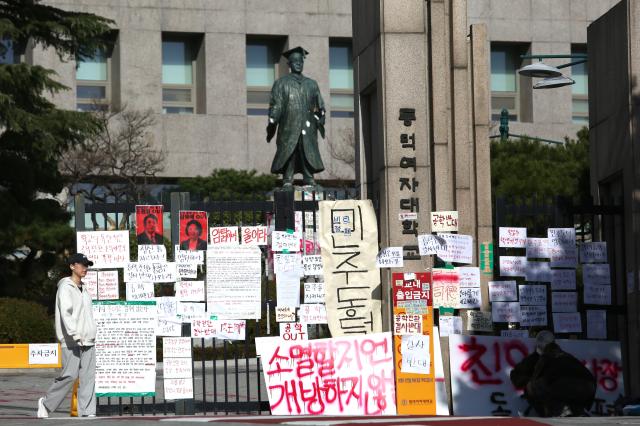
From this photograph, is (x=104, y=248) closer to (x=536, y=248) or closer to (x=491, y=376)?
(x=491, y=376)

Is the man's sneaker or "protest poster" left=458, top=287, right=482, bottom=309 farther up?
"protest poster" left=458, top=287, right=482, bottom=309

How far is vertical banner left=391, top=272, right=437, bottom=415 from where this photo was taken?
15.9 m

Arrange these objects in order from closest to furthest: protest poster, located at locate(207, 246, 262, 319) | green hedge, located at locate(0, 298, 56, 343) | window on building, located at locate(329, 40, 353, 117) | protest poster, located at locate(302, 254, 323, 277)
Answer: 1. protest poster, located at locate(207, 246, 262, 319)
2. protest poster, located at locate(302, 254, 323, 277)
3. green hedge, located at locate(0, 298, 56, 343)
4. window on building, located at locate(329, 40, 353, 117)

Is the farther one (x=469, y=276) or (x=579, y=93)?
(x=579, y=93)

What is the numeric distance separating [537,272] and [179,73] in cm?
3912

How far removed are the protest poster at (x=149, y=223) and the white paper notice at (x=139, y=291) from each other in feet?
1.45

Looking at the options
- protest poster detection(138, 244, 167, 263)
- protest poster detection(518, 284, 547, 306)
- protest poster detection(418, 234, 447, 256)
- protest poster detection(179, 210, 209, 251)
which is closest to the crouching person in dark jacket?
protest poster detection(518, 284, 547, 306)

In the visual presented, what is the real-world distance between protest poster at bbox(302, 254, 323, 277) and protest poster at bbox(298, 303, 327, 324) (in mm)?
337

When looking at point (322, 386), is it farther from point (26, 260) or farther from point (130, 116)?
point (130, 116)

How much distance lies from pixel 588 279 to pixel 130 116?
34.5 meters

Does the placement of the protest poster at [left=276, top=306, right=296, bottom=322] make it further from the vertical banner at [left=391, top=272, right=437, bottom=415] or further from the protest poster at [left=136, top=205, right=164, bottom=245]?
the protest poster at [left=136, top=205, right=164, bottom=245]

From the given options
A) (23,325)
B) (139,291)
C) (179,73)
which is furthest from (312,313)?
(179,73)

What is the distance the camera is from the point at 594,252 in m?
17.1

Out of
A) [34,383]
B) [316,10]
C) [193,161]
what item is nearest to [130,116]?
[193,161]
